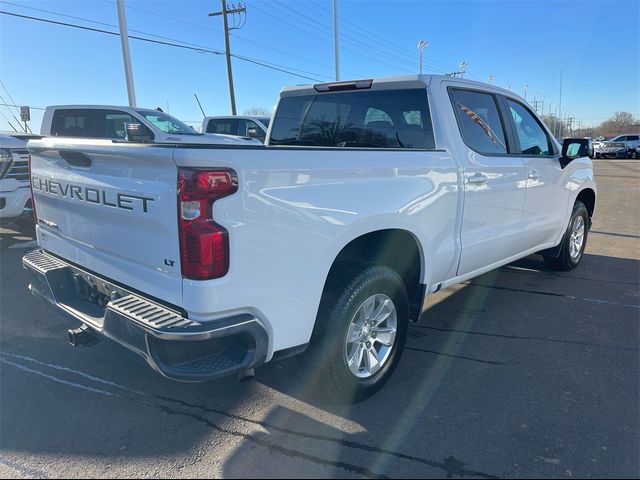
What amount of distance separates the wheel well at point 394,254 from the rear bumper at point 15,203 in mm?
5563

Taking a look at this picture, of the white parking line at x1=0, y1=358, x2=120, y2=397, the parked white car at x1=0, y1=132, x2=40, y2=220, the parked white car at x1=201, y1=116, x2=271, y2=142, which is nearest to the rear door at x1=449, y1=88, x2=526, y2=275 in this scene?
the white parking line at x1=0, y1=358, x2=120, y2=397

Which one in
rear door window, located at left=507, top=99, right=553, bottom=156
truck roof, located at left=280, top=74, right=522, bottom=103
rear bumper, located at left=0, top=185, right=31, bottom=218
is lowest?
rear bumper, located at left=0, top=185, right=31, bottom=218

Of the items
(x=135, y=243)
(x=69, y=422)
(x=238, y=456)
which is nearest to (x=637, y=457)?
(x=238, y=456)

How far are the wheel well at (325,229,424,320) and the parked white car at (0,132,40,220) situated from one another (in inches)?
216

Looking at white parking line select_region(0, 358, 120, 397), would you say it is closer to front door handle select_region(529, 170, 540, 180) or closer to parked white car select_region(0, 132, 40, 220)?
parked white car select_region(0, 132, 40, 220)

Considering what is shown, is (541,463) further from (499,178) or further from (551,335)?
(499,178)

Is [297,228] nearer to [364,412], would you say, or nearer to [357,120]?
[364,412]

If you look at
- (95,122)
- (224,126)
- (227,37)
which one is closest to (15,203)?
(95,122)

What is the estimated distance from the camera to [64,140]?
3004 mm

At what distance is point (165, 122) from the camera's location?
11766 millimetres

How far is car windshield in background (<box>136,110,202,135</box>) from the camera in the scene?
1136cm

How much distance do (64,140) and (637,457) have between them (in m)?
3.71

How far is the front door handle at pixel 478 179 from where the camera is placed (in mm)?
3672

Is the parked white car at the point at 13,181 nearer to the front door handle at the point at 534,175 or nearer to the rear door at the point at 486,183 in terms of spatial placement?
the rear door at the point at 486,183
